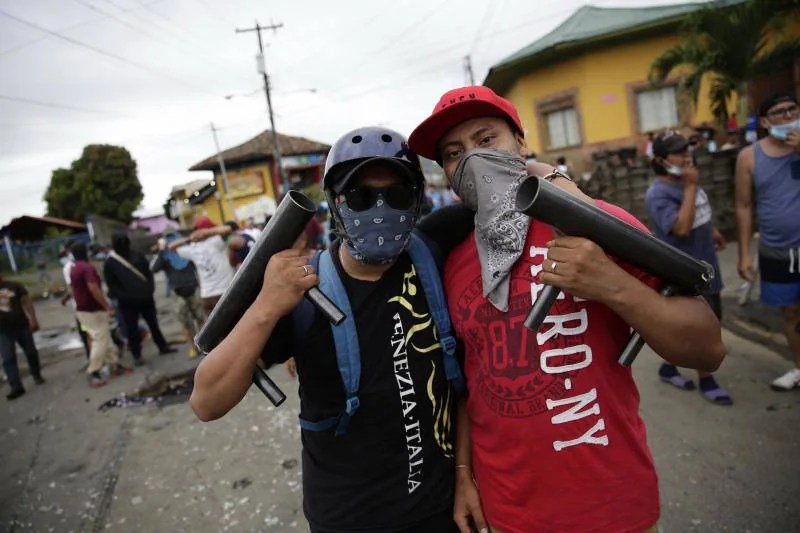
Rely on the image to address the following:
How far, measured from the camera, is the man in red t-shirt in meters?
1.32

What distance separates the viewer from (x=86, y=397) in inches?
248

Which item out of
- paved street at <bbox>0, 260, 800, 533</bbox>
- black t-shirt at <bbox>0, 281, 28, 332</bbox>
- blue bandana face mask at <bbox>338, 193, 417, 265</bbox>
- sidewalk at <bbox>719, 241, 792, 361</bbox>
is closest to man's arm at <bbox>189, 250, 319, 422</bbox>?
blue bandana face mask at <bbox>338, 193, 417, 265</bbox>

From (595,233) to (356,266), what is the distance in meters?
0.78

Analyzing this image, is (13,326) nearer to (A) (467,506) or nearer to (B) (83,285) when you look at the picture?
(B) (83,285)

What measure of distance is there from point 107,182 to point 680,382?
4970cm

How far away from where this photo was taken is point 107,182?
140ft

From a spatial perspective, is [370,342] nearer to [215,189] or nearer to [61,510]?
[61,510]

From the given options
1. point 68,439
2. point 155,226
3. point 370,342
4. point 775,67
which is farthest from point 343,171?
point 155,226

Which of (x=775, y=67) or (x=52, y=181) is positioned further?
(x=52, y=181)

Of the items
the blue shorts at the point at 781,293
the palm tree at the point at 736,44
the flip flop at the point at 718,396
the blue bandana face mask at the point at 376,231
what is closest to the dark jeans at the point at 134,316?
the blue bandana face mask at the point at 376,231

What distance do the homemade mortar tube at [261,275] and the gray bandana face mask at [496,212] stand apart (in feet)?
1.58

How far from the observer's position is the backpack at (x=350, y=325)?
1.43m

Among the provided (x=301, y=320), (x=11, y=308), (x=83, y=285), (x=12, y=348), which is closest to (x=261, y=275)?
(x=301, y=320)

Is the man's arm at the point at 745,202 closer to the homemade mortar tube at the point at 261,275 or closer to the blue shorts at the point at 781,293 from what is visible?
the blue shorts at the point at 781,293
